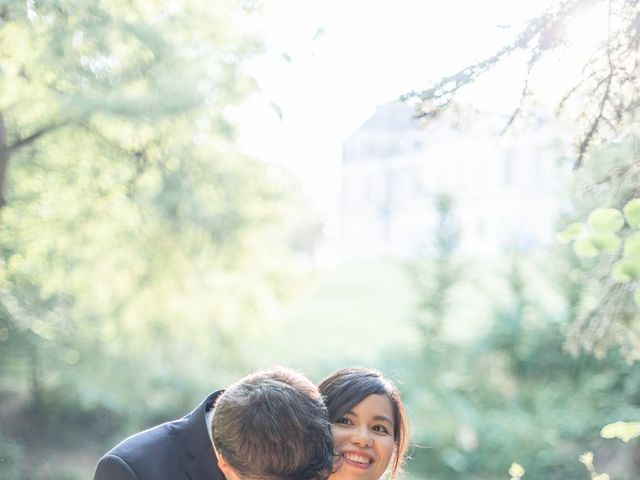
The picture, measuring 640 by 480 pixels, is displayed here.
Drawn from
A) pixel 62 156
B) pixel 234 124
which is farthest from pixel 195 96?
pixel 62 156

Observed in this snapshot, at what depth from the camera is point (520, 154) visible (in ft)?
52.9

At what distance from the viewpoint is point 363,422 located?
8.68 feet

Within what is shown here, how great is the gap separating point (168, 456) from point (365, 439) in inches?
21.7

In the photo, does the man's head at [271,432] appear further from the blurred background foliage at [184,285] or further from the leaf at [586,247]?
the blurred background foliage at [184,285]

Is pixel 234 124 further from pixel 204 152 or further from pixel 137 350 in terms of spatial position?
pixel 137 350

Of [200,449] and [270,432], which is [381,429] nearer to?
[200,449]

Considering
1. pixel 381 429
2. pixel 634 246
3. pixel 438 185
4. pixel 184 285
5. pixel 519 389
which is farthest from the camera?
pixel 438 185

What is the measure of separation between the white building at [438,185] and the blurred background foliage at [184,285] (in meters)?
0.38

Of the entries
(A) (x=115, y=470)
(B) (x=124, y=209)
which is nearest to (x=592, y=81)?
(A) (x=115, y=470)

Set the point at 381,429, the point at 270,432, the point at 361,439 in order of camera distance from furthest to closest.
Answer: the point at 381,429 < the point at 361,439 < the point at 270,432

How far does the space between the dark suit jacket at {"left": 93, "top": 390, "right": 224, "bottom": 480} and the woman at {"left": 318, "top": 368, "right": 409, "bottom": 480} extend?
0.37 meters

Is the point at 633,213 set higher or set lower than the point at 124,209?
lower

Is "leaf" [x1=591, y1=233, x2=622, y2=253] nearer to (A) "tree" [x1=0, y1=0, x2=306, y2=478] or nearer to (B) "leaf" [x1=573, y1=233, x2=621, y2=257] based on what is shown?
(B) "leaf" [x1=573, y1=233, x2=621, y2=257]

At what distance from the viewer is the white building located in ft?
34.8
